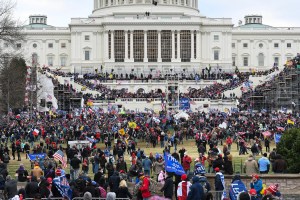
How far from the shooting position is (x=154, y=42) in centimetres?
13588

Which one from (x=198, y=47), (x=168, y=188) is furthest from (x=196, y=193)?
(x=198, y=47)

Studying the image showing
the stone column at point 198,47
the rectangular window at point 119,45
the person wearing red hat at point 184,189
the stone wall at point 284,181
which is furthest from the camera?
the stone column at point 198,47

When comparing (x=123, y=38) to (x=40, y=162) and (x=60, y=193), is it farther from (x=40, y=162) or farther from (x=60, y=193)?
(x=60, y=193)

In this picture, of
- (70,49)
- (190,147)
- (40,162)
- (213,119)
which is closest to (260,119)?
(213,119)

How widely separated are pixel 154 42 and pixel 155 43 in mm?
333

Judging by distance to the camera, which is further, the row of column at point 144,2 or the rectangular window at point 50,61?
the row of column at point 144,2

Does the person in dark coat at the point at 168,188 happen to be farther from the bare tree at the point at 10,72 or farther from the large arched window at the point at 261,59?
the large arched window at the point at 261,59

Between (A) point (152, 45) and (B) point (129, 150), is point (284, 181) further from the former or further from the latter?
(A) point (152, 45)

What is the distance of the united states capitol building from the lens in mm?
133750

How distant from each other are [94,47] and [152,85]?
21517 millimetres

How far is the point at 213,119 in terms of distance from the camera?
234 ft

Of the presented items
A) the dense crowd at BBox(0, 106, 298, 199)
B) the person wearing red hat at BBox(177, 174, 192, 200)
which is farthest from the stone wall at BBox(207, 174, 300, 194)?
the person wearing red hat at BBox(177, 174, 192, 200)

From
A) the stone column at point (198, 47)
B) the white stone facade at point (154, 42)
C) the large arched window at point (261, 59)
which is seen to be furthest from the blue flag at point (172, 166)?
the large arched window at point (261, 59)

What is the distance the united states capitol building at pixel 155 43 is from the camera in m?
134
